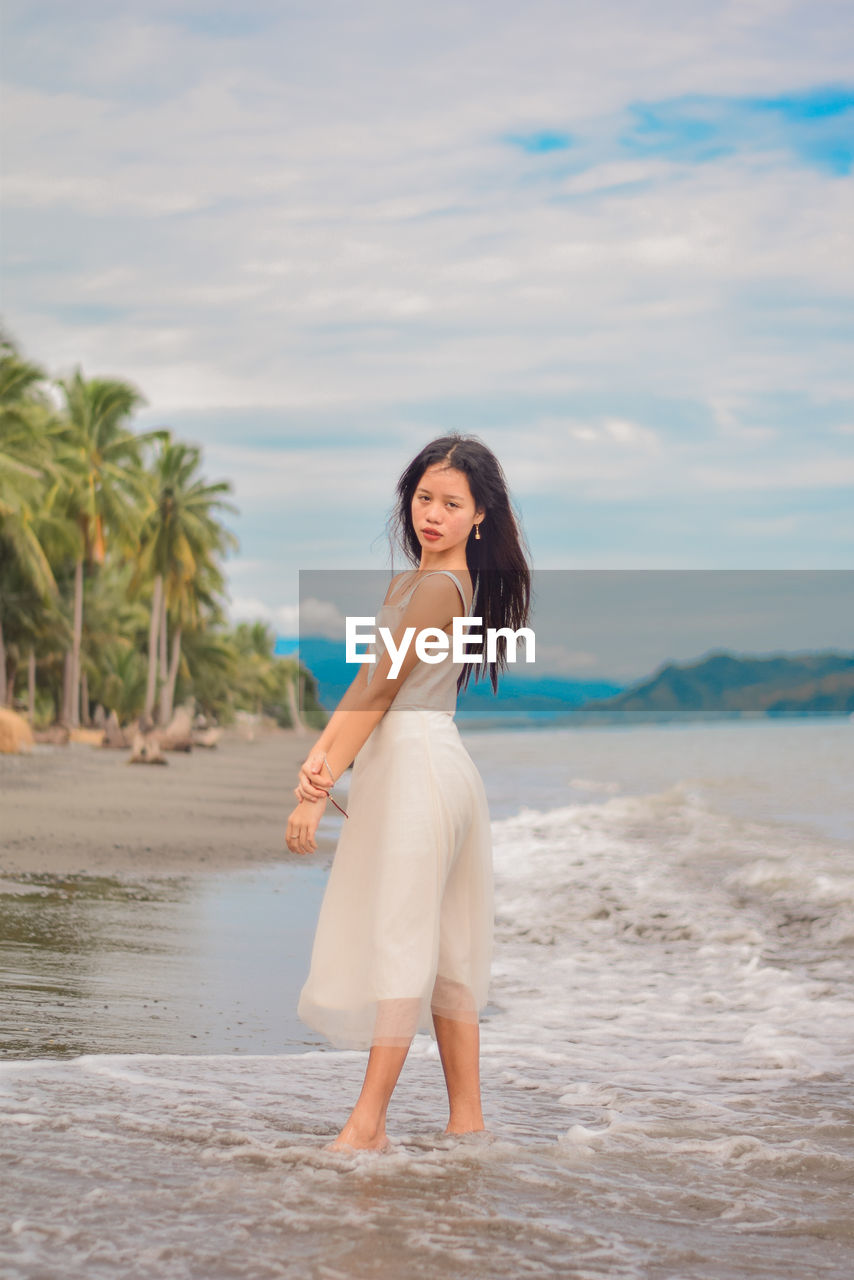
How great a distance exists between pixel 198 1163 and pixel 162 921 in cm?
387

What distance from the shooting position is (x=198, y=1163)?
114 inches

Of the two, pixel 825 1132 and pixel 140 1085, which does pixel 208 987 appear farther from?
pixel 825 1132

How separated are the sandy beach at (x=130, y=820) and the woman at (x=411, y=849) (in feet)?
17.1

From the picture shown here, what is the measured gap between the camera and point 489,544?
3.43m

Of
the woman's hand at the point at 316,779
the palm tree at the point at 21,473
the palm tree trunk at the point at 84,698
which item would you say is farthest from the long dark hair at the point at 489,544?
the palm tree trunk at the point at 84,698

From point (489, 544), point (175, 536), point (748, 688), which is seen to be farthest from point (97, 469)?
point (489, 544)

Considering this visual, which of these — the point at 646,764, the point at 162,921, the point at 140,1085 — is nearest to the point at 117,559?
the point at 646,764

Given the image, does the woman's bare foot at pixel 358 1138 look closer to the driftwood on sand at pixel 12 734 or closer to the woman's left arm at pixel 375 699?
the woman's left arm at pixel 375 699

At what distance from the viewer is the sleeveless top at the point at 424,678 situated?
10.3 ft

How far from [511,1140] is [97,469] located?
3888 centimetres

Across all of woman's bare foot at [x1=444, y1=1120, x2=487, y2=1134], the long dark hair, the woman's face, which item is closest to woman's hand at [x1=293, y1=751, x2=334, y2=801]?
the long dark hair

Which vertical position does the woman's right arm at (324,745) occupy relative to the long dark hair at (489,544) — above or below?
below

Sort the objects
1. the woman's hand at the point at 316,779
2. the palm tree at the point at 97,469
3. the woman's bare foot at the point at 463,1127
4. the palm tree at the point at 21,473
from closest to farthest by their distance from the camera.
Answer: the woman's hand at the point at 316,779 → the woman's bare foot at the point at 463,1127 → the palm tree at the point at 21,473 → the palm tree at the point at 97,469

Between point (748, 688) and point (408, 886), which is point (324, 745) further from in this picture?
point (748, 688)
